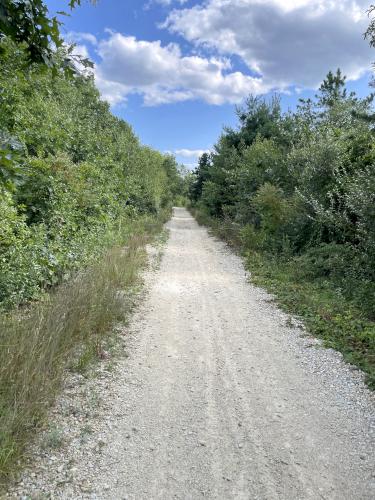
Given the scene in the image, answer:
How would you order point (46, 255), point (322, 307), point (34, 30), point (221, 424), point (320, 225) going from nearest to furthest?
point (34, 30), point (221, 424), point (46, 255), point (322, 307), point (320, 225)

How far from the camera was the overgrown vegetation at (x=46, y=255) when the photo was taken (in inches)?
114

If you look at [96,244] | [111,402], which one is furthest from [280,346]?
[96,244]

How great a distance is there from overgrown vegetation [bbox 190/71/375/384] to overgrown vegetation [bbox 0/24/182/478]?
11.4 ft

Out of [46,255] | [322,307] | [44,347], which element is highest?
[46,255]

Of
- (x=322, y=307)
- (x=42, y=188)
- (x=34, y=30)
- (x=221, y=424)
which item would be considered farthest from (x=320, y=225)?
(x=34, y=30)

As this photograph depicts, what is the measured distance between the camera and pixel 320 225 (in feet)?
35.0

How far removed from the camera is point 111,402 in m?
3.80

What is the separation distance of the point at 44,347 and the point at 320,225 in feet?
29.2

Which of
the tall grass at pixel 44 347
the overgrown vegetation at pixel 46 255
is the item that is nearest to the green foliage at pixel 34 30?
the overgrown vegetation at pixel 46 255

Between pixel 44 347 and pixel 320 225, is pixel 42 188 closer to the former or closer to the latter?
pixel 44 347

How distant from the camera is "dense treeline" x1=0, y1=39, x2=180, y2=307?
302cm

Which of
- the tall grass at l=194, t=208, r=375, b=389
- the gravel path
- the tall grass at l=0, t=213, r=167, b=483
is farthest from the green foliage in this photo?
the tall grass at l=194, t=208, r=375, b=389

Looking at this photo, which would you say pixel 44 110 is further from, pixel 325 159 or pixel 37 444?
pixel 37 444

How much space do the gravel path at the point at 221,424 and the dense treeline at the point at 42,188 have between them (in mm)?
1964
